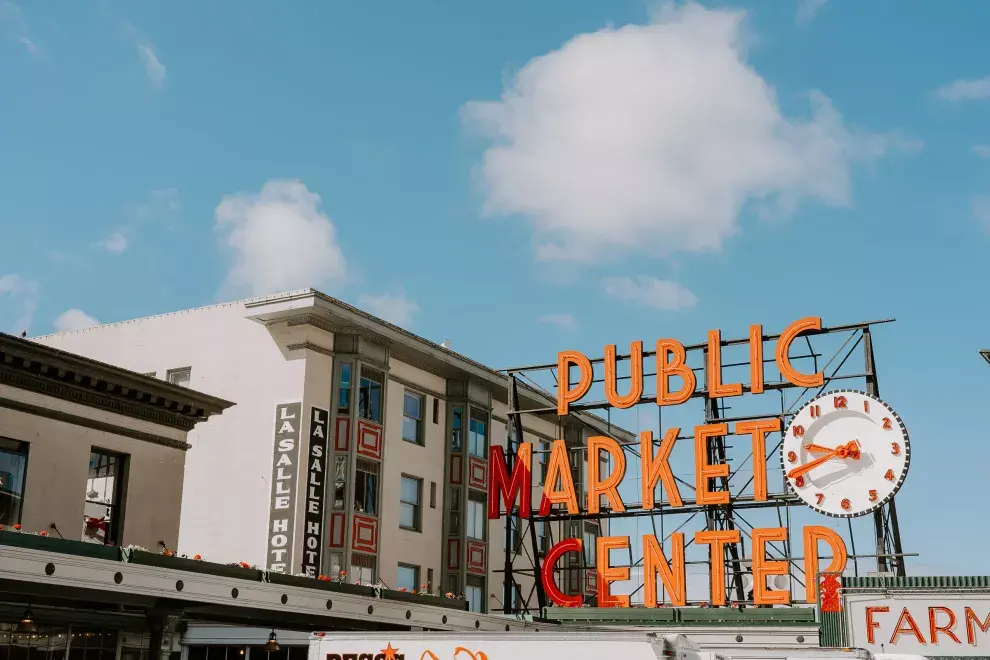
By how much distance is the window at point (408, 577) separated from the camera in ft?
154

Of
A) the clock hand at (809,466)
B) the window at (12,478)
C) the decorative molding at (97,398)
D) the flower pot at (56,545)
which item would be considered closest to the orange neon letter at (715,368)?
the clock hand at (809,466)

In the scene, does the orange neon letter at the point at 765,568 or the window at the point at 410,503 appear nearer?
the orange neon letter at the point at 765,568

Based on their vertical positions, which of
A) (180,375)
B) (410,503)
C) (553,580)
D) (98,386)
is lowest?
(553,580)

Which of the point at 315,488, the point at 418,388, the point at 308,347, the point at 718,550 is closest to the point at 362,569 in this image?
the point at 315,488

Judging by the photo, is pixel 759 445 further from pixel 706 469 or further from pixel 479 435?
pixel 479 435

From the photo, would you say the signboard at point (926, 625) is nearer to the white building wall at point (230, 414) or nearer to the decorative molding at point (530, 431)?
the white building wall at point (230, 414)

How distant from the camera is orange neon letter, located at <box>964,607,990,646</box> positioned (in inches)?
1198

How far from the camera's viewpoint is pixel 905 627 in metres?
30.9

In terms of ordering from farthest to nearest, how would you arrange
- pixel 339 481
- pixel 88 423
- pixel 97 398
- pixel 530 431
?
pixel 530 431 → pixel 339 481 → pixel 97 398 → pixel 88 423

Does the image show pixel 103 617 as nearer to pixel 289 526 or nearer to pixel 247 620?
pixel 247 620

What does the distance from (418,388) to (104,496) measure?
16899 mm

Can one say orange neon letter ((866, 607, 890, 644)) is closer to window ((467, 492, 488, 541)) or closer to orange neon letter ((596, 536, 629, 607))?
orange neon letter ((596, 536, 629, 607))

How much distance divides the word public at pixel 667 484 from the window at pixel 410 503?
10.1 ft

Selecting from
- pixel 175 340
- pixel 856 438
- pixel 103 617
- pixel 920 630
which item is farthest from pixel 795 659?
pixel 175 340
